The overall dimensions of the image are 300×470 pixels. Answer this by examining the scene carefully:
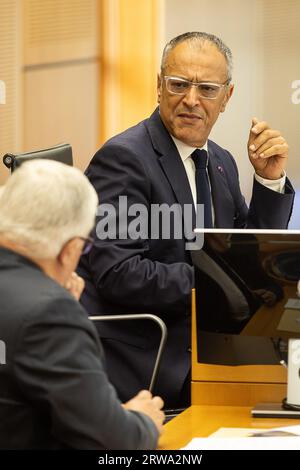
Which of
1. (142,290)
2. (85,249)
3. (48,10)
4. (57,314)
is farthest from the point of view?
(48,10)

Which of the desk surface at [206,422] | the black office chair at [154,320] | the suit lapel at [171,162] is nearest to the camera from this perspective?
the desk surface at [206,422]

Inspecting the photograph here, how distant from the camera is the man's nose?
330 cm

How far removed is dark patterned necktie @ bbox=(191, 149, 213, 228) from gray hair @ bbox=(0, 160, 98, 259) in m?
1.51

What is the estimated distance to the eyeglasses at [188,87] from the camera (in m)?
3.33

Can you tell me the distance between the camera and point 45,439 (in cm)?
178

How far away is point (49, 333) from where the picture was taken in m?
1.72

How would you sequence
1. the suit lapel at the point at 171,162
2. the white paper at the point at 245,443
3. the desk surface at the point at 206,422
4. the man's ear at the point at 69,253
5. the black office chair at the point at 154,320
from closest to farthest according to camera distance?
the man's ear at the point at 69,253
the white paper at the point at 245,443
the desk surface at the point at 206,422
the black office chair at the point at 154,320
the suit lapel at the point at 171,162

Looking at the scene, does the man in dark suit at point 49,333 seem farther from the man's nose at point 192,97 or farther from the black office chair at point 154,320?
the man's nose at point 192,97

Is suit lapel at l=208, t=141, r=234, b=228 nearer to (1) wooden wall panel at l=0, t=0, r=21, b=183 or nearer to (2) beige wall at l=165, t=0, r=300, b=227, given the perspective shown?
(2) beige wall at l=165, t=0, r=300, b=227

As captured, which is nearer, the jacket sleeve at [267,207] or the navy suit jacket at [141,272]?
the navy suit jacket at [141,272]

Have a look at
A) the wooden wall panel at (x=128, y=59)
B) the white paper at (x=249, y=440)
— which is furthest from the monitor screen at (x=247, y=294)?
the wooden wall panel at (x=128, y=59)

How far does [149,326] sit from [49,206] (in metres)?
1.46

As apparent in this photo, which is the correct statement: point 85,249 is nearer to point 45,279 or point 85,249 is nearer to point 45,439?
point 45,279

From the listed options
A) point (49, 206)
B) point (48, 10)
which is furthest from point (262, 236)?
point (48, 10)
